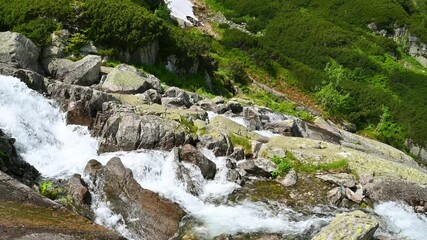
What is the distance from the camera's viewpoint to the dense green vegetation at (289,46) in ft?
116

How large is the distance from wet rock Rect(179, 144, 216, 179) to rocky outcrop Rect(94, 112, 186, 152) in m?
1.36

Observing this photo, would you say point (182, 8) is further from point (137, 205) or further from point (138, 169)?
point (137, 205)

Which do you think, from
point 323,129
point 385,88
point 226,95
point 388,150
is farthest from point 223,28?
point 388,150

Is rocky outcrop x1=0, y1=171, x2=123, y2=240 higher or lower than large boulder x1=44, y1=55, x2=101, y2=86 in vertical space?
higher

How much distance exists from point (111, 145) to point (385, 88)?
6815cm

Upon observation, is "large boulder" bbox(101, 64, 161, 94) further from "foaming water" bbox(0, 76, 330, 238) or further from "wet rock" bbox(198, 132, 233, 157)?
"wet rock" bbox(198, 132, 233, 157)

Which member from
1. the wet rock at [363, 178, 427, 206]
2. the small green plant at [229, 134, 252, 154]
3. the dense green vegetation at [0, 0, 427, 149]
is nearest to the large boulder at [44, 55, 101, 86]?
the dense green vegetation at [0, 0, 427, 149]

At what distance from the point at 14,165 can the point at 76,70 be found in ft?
39.6

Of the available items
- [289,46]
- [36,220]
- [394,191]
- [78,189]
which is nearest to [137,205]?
[78,189]

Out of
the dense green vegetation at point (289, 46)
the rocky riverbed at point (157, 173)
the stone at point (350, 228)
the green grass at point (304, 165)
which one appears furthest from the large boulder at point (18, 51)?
the stone at point (350, 228)

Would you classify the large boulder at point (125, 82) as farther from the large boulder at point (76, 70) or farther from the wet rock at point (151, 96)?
the large boulder at point (76, 70)

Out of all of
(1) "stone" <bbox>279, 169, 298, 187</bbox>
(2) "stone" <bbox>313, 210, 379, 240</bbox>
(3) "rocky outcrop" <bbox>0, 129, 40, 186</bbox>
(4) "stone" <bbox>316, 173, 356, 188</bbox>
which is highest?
(2) "stone" <bbox>313, 210, 379, 240</bbox>

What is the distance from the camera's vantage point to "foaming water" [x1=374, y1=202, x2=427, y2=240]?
18.9 meters

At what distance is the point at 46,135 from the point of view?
22828mm
